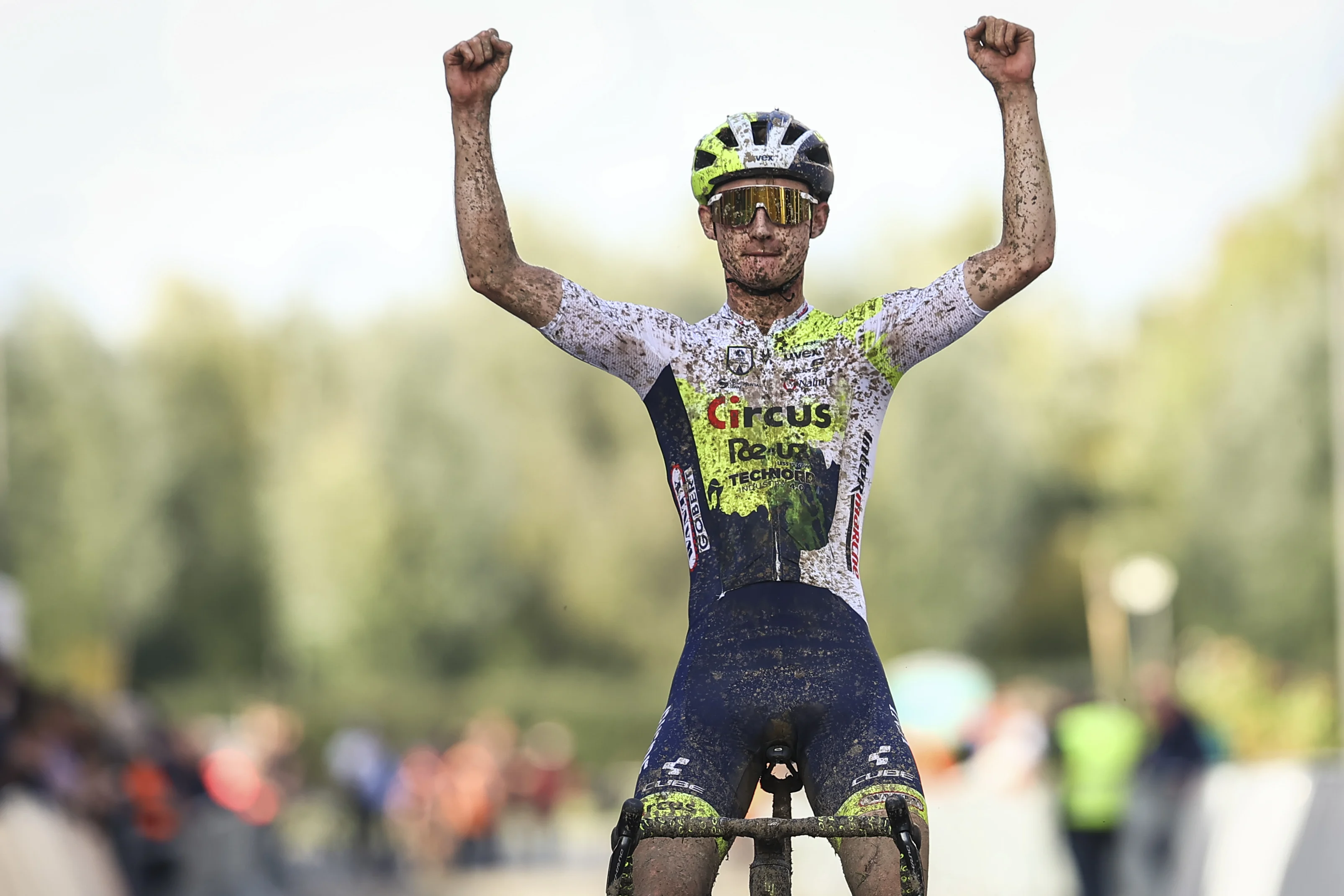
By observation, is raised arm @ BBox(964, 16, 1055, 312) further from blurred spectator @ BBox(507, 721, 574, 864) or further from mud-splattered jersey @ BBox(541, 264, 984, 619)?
blurred spectator @ BBox(507, 721, 574, 864)

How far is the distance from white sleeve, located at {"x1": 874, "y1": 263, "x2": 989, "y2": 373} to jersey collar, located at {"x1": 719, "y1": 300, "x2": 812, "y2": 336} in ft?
0.81

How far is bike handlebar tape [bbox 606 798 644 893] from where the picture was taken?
5.32 meters

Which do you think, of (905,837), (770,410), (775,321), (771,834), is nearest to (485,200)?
(775,321)

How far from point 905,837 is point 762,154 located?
2064 millimetres

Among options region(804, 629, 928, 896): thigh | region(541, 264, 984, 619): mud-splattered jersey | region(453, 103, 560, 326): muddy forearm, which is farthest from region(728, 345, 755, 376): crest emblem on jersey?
region(804, 629, 928, 896): thigh

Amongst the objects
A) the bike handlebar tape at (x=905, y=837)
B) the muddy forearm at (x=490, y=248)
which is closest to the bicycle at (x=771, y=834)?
the bike handlebar tape at (x=905, y=837)

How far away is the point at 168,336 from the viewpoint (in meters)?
61.7

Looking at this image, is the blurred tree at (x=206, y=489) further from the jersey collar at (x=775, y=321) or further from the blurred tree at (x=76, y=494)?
the jersey collar at (x=775, y=321)

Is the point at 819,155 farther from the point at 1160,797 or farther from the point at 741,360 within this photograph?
the point at 1160,797

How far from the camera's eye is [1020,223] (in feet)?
19.0

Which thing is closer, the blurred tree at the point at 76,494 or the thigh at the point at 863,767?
the thigh at the point at 863,767

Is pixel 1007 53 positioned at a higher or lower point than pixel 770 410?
higher

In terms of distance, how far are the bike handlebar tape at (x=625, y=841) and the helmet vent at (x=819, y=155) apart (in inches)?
78.9

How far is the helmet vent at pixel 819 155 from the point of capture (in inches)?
237
